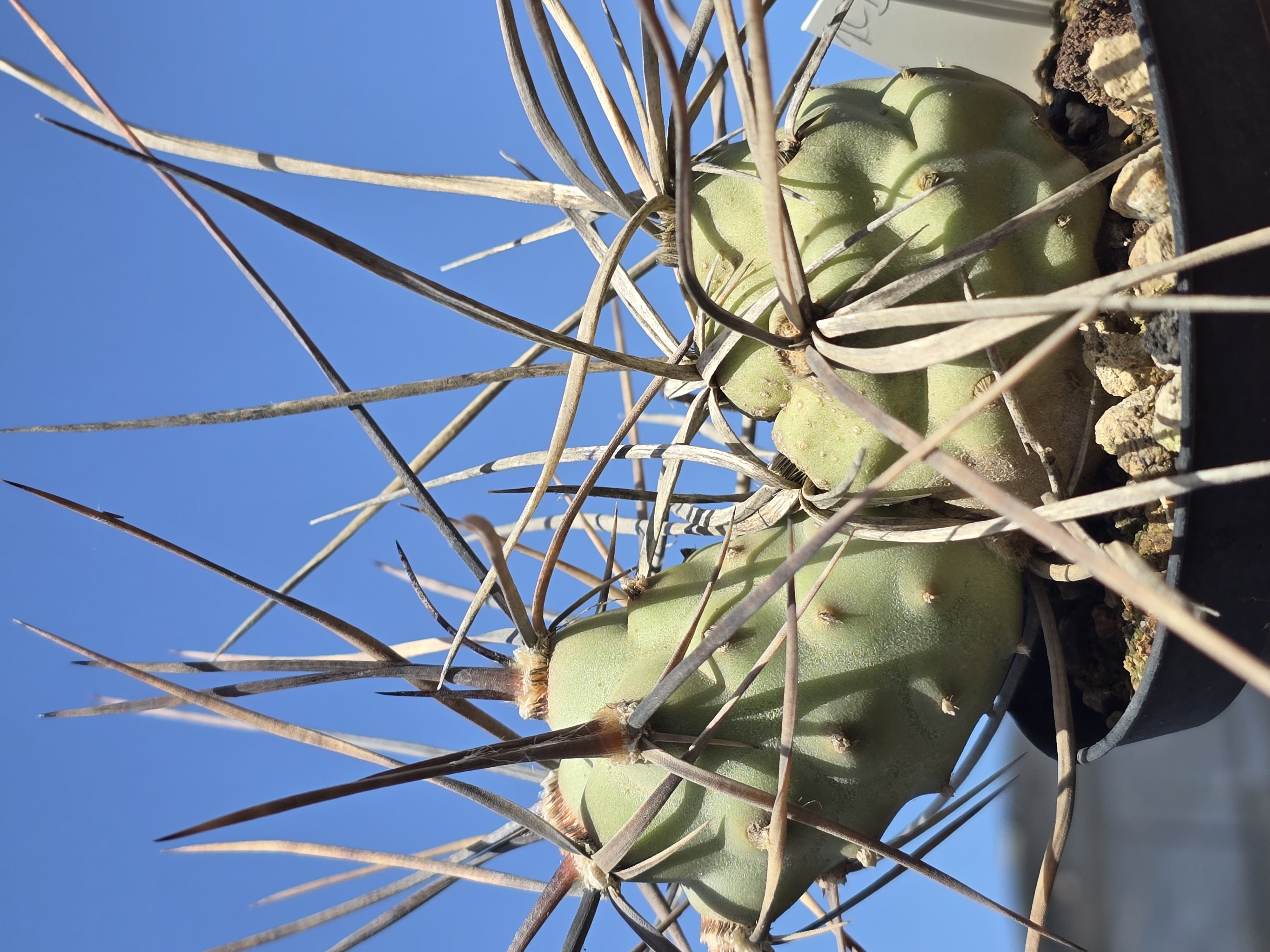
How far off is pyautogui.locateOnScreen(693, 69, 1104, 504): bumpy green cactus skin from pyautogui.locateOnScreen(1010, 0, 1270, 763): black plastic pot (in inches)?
1.9

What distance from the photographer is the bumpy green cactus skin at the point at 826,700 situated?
35cm

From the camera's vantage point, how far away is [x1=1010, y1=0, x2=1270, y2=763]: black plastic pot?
287 mm

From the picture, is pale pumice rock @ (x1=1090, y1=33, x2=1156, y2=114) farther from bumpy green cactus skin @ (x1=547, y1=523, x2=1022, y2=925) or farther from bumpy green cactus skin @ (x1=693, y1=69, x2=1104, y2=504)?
bumpy green cactus skin @ (x1=547, y1=523, x2=1022, y2=925)

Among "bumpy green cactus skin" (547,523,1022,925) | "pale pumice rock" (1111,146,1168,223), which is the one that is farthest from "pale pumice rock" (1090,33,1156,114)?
"bumpy green cactus skin" (547,523,1022,925)

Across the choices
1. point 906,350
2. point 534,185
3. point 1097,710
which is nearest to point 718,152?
point 534,185

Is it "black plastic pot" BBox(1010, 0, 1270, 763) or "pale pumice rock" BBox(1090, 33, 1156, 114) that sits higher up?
"pale pumice rock" BBox(1090, 33, 1156, 114)

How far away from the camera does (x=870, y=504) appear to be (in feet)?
1.22

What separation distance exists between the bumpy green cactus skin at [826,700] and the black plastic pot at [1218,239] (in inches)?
2.8

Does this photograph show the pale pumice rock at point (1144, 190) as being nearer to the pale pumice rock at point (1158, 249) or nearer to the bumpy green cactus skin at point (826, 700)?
the pale pumice rock at point (1158, 249)

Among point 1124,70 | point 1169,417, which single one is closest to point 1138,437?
point 1169,417

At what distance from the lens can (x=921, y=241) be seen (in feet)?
1.09

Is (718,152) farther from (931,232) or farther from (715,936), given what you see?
(715,936)

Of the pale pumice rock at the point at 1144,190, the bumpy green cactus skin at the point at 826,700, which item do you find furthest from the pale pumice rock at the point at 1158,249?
the bumpy green cactus skin at the point at 826,700

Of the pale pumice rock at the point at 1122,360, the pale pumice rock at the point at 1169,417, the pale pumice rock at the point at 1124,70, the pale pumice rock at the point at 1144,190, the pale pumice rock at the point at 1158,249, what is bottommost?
the pale pumice rock at the point at 1169,417
